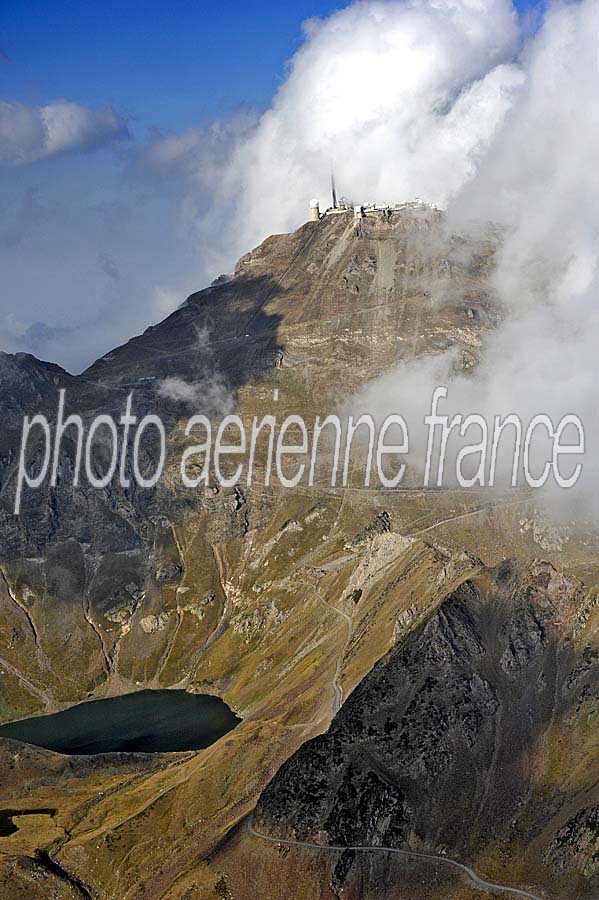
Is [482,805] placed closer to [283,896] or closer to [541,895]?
[541,895]

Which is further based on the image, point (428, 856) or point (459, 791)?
point (459, 791)

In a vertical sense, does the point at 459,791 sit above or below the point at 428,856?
above

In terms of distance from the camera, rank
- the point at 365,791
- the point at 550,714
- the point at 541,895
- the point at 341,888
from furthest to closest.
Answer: the point at 550,714, the point at 365,791, the point at 341,888, the point at 541,895

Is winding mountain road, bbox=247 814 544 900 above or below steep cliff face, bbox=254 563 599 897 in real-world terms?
below

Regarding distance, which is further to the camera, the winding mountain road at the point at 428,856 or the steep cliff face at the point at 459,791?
the steep cliff face at the point at 459,791

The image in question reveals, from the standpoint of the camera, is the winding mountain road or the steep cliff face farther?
the steep cliff face

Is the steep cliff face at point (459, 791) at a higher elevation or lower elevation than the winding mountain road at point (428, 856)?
higher

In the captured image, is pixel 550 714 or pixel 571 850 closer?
pixel 571 850

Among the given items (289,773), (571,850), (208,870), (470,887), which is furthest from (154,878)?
(571,850)
